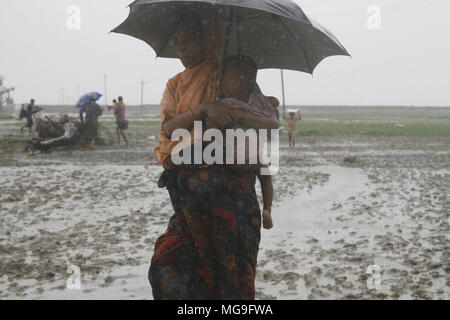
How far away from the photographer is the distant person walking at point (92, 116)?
1736cm

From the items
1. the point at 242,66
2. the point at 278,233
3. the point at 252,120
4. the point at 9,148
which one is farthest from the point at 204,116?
the point at 9,148

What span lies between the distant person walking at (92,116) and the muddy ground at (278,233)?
14.3 ft

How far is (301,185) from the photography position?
36.9 ft

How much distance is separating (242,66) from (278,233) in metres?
4.76

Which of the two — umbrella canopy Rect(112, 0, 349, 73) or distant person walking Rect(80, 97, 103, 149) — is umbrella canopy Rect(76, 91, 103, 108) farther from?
umbrella canopy Rect(112, 0, 349, 73)

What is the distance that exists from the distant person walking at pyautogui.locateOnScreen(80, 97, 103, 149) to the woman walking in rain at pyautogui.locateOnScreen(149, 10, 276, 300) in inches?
598

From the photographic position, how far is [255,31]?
302 cm

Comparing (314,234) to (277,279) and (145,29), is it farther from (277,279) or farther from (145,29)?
(145,29)

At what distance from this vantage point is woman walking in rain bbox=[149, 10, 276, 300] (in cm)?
244

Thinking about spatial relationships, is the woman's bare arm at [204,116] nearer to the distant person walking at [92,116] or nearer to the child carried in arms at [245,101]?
the child carried in arms at [245,101]

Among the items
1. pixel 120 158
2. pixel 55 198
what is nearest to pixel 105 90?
pixel 120 158

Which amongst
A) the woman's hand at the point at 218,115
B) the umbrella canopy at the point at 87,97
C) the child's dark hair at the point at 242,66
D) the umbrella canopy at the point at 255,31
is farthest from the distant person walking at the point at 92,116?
the woman's hand at the point at 218,115

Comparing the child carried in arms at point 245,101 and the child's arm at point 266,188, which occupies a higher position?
the child carried in arms at point 245,101
